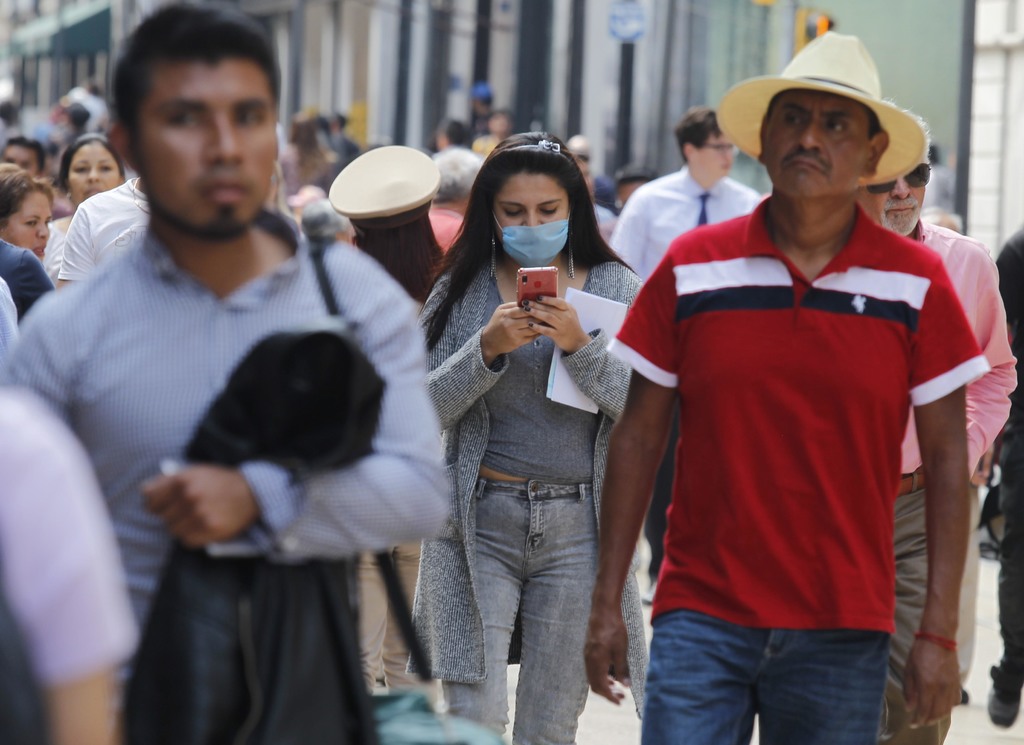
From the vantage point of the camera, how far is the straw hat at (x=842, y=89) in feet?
12.5

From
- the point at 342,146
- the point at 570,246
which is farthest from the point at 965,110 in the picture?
the point at 342,146

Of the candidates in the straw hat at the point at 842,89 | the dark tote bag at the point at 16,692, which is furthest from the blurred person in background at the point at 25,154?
the dark tote bag at the point at 16,692

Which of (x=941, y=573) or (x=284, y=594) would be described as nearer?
(x=284, y=594)

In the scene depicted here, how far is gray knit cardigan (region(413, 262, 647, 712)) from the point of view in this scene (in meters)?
4.84

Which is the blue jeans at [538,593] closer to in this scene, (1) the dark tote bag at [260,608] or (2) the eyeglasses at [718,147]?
(1) the dark tote bag at [260,608]

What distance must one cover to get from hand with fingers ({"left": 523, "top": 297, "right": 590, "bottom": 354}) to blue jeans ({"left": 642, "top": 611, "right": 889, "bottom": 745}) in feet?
3.96

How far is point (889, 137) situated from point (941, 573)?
931mm

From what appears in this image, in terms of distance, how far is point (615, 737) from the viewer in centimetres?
681

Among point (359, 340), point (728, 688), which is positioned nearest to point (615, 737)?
→ point (728, 688)

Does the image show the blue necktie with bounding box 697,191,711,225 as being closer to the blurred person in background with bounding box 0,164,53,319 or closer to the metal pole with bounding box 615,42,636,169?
the blurred person in background with bounding box 0,164,53,319

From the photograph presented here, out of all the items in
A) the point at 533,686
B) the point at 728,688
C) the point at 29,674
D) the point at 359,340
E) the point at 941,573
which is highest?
the point at 359,340

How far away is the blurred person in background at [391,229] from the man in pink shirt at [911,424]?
5.64ft

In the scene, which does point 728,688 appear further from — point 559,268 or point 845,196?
point 559,268

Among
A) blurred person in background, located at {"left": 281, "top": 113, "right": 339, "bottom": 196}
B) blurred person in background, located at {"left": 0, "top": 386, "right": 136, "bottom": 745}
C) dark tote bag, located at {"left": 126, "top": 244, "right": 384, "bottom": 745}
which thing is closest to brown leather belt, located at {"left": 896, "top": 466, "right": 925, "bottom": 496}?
dark tote bag, located at {"left": 126, "top": 244, "right": 384, "bottom": 745}
